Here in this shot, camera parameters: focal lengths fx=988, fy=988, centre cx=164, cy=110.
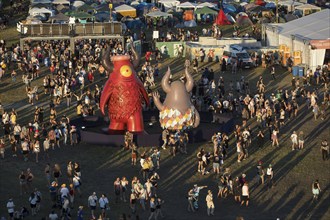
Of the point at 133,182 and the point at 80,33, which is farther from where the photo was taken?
the point at 80,33

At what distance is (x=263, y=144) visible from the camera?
1603 inches

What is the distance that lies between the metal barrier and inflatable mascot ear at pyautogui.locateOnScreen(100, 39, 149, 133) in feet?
64.0

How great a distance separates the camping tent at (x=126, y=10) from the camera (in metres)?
74.8

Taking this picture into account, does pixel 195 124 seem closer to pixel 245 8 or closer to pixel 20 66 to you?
pixel 20 66

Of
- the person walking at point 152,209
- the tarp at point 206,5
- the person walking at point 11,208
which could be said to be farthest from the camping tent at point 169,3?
the person walking at point 11,208

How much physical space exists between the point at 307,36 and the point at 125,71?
1842cm

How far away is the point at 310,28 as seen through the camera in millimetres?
57969

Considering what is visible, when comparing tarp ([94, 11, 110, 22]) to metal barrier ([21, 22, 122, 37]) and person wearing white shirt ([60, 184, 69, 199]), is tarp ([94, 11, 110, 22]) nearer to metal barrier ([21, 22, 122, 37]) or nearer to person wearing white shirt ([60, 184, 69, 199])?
metal barrier ([21, 22, 122, 37])

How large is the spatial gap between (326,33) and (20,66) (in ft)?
57.7

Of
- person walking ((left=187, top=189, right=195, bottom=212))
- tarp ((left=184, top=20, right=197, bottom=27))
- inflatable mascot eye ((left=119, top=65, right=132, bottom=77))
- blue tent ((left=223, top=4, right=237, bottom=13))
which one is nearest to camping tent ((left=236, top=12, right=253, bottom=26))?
tarp ((left=184, top=20, right=197, bottom=27))

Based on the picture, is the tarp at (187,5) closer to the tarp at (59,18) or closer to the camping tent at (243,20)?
the camping tent at (243,20)

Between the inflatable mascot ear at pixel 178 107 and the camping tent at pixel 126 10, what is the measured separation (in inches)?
1329

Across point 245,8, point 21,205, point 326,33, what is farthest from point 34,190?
point 245,8

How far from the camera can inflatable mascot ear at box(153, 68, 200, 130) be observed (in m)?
41.4
